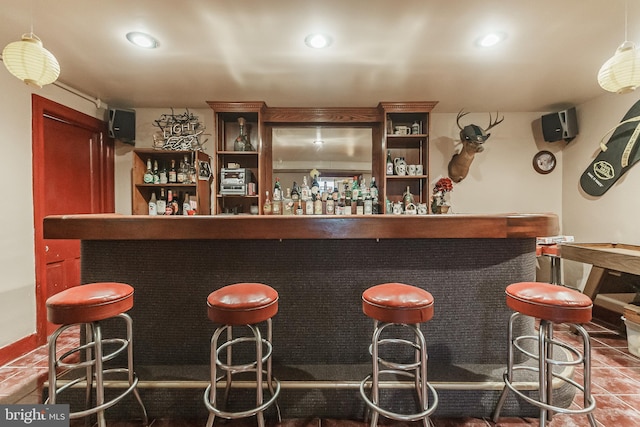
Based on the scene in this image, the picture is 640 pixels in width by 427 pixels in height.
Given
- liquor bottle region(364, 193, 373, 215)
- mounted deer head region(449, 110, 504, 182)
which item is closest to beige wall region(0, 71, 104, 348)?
liquor bottle region(364, 193, 373, 215)

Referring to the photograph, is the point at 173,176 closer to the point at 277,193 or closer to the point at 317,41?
the point at 277,193

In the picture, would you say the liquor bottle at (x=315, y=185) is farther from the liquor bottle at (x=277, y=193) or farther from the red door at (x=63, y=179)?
the red door at (x=63, y=179)

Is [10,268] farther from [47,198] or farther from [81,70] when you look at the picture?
[81,70]

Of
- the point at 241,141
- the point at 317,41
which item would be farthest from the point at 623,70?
the point at 241,141

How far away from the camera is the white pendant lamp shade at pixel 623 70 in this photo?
5.86ft

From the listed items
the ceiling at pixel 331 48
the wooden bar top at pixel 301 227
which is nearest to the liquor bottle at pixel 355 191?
the ceiling at pixel 331 48

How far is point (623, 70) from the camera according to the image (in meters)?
1.83

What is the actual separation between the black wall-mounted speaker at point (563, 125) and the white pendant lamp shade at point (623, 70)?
196 cm

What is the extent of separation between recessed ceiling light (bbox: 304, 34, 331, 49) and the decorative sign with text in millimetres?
1899

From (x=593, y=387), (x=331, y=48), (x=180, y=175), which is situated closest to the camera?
(x=593, y=387)

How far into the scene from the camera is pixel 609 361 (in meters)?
2.32

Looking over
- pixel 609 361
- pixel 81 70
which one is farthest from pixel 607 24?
pixel 81 70

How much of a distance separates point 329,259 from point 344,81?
198 centimetres

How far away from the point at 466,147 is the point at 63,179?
4.49 meters
